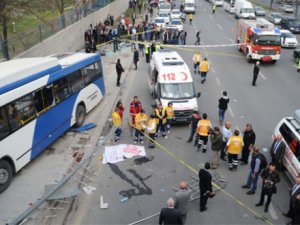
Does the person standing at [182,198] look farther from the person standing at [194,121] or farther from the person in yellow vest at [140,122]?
the person standing at [194,121]

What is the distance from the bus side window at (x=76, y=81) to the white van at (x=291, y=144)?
318 inches

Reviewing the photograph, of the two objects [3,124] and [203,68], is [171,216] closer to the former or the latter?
[3,124]

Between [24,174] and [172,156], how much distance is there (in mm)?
5035

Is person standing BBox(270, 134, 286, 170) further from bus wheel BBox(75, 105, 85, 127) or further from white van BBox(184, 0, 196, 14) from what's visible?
white van BBox(184, 0, 196, 14)

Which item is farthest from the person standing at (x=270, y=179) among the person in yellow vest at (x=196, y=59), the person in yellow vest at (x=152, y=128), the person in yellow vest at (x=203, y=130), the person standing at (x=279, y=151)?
the person in yellow vest at (x=196, y=59)

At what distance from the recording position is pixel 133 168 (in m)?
12.8

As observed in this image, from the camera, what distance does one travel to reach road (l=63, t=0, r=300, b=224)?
1029 centimetres

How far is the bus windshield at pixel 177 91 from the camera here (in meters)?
16.3

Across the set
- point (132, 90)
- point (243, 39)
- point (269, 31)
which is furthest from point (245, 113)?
point (243, 39)

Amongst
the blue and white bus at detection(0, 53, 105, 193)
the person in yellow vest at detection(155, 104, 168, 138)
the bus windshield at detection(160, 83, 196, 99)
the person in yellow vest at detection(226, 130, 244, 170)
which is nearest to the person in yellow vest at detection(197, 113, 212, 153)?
Answer: the person in yellow vest at detection(226, 130, 244, 170)

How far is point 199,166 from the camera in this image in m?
13.0

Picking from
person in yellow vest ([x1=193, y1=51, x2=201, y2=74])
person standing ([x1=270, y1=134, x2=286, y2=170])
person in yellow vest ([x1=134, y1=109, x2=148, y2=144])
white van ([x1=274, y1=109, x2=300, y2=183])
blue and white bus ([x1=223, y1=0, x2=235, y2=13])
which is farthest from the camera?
blue and white bus ([x1=223, y1=0, x2=235, y2=13])

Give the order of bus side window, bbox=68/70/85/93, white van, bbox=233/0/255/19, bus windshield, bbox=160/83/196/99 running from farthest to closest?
white van, bbox=233/0/255/19 < bus windshield, bbox=160/83/196/99 < bus side window, bbox=68/70/85/93

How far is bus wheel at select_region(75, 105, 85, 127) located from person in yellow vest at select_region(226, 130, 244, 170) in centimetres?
660
